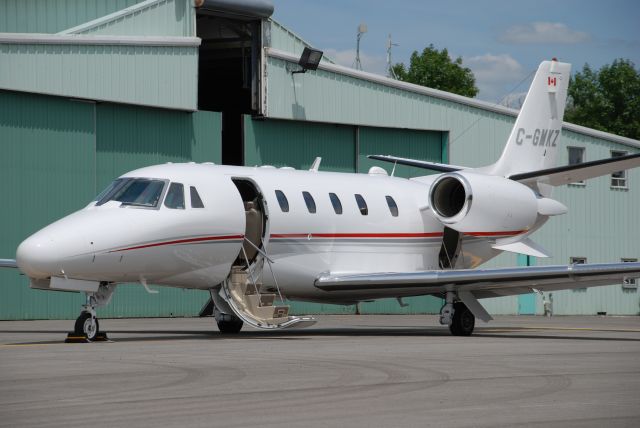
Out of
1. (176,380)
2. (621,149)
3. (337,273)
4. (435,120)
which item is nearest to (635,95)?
(621,149)

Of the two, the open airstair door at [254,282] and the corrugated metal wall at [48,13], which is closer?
the open airstair door at [254,282]

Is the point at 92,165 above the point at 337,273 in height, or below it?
above

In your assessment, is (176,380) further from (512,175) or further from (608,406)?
(512,175)

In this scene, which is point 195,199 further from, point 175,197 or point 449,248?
point 449,248

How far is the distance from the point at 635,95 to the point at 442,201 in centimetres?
6091

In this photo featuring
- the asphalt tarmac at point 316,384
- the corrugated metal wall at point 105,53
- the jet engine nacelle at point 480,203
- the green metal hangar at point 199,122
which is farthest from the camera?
the green metal hangar at point 199,122

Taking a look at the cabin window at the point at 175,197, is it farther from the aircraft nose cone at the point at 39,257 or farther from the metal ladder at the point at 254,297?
the aircraft nose cone at the point at 39,257

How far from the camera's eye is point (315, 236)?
20.4 m

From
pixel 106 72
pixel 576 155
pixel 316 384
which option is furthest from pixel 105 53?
pixel 316 384

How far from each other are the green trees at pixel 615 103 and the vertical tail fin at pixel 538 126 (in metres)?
53.3

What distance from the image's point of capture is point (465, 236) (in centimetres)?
2322

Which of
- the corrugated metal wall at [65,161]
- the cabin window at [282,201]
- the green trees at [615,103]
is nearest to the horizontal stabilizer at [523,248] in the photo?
the cabin window at [282,201]

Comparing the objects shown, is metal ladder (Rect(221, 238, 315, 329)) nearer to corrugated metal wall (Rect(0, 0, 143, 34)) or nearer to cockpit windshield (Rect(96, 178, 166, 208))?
cockpit windshield (Rect(96, 178, 166, 208))

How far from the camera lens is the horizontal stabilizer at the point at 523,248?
76.4ft
